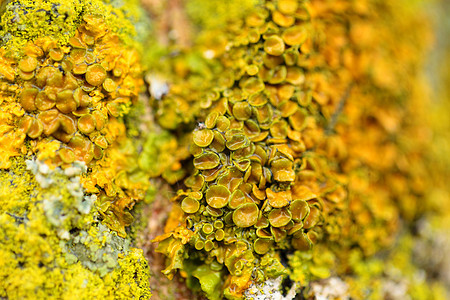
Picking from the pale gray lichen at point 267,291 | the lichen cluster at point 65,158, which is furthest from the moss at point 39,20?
the pale gray lichen at point 267,291

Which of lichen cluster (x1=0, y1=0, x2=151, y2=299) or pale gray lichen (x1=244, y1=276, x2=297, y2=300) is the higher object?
lichen cluster (x1=0, y1=0, x2=151, y2=299)

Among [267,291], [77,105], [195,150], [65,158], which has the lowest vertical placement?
[267,291]

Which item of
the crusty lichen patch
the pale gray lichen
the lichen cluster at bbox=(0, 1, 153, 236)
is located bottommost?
the pale gray lichen

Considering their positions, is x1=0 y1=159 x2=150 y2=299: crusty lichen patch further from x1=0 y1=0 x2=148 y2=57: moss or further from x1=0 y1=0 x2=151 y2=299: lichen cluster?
x1=0 y1=0 x2=148 y2=57: moss

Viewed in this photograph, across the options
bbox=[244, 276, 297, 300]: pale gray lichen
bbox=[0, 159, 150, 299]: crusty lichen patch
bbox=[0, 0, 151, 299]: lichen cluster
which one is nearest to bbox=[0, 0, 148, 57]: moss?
bbox=[0, 0, 151, 299]: lichen cluster

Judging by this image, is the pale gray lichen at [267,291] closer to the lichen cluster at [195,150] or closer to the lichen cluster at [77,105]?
the lichen cluster at [195,150]

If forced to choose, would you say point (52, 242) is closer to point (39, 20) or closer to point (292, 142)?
point (39, 20)

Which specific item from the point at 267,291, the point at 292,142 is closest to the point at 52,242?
the point at 267,291

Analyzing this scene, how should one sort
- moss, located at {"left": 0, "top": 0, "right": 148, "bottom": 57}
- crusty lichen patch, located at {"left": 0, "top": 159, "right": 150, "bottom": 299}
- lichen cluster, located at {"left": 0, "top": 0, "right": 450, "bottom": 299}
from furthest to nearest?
moss, located at {"left": 0, "top": 0, "right": 148, "bottom": 57} → lichen cluster, located at {"left": 0, "top": 0, "right": 450, "bottom": 299} → crusty lichen patch, located at {"left": 0, "top": 159, "right": 150, "bottom": 299}

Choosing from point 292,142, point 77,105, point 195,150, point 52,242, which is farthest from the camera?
point 292,142
